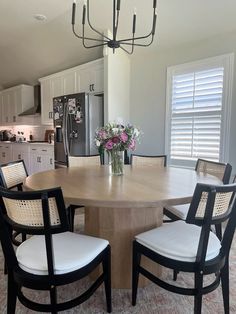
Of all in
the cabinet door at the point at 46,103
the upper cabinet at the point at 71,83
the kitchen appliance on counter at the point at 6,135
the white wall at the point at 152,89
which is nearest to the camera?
the white wall at the point at 152,89

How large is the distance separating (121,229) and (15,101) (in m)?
5.67

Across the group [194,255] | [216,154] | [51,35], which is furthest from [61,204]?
[51,35]

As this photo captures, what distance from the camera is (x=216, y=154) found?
3398 mm

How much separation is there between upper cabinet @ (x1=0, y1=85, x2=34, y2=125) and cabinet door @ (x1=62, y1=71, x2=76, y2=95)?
178cm

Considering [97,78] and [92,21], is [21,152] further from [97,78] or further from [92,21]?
[92,21]

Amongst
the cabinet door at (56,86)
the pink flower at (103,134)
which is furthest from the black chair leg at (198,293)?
the cabinet door at (56,86)

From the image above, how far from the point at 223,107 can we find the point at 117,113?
168 centimetres

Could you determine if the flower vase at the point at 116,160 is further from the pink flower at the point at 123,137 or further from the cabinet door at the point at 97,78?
the cabinet door at the point at 97,78

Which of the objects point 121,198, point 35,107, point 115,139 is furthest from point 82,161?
point 35,107

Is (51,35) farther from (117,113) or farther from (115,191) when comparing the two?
(115,191)

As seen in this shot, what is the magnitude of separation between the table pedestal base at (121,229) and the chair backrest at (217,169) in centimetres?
79

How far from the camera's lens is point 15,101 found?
6.28m

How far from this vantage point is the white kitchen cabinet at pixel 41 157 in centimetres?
504

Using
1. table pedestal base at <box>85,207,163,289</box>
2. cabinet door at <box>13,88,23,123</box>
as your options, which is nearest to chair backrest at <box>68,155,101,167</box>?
table pedestal base at <box>85,207,163,289</box>
